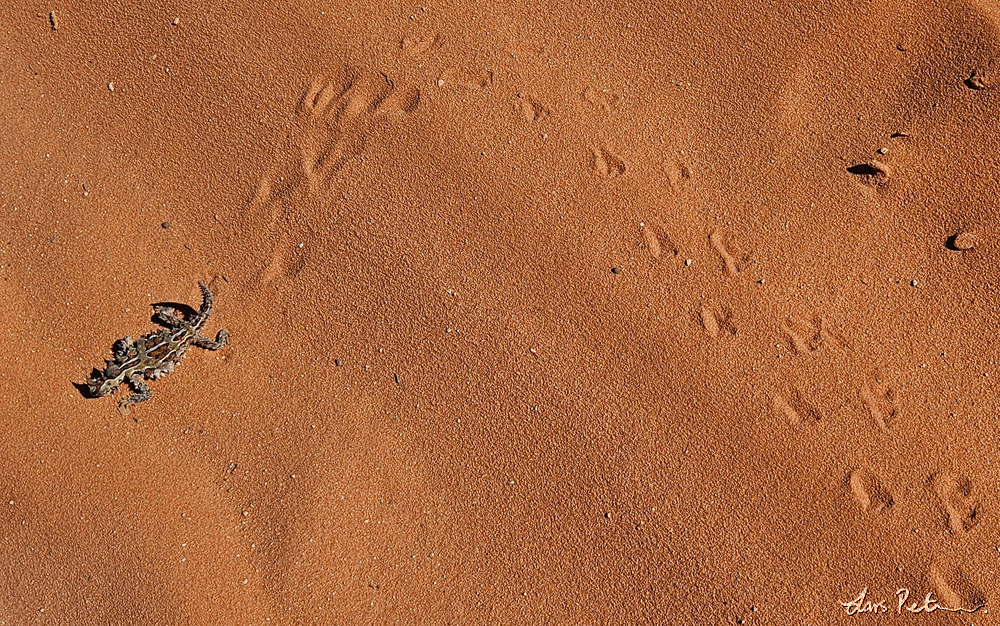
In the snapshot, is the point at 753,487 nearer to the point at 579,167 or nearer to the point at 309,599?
the point at 579,167

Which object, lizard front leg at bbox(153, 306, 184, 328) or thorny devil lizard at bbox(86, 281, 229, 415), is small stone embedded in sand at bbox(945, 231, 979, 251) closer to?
thorny devil lizard at bbox(86, 281, 229, 415)

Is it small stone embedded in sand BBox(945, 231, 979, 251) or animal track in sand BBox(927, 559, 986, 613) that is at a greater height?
small stone embedded in sand BBox(945, 231, 979, 251)

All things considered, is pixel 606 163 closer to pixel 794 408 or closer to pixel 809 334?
pixel 809 334

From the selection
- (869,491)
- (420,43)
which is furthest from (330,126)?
(869,491)

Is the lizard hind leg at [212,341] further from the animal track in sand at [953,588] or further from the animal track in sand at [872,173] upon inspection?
the animal track in sand at [953,588]

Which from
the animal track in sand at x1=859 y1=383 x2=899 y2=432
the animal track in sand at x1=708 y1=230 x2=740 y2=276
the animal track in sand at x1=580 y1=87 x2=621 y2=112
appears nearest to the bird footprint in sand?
the animal track in sand at x1=580 y1=87 x2=621 y2=112

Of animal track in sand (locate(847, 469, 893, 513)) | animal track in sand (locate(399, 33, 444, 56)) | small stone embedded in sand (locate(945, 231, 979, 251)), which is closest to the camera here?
animal track in sand (locate(847, 469, 893, 513))
